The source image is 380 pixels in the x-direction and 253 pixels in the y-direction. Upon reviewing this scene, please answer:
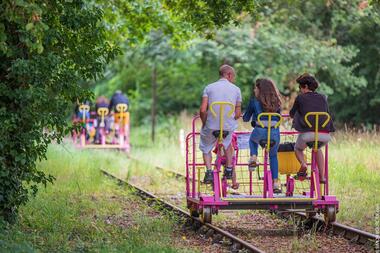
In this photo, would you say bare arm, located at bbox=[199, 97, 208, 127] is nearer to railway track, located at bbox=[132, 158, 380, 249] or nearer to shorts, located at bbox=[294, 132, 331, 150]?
shorts, located at bbox=[294, 132, 331, 150]

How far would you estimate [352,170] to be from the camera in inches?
680

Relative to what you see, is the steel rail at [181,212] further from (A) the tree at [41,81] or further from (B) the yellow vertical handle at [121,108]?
(B) the yellow vertical handle at [121,108]

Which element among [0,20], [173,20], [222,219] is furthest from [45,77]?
[173,20]

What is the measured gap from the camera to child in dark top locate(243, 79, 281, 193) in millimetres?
11398

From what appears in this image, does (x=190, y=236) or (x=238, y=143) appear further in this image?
(x=238, y=143)

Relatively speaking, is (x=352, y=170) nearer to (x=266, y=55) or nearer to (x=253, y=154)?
(x=253, y=154)

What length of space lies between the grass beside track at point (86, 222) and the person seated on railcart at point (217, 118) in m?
1.21

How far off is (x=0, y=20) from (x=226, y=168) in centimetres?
365

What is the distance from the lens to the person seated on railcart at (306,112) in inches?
444

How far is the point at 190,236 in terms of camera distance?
11.5m

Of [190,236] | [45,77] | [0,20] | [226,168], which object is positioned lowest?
[190,236]

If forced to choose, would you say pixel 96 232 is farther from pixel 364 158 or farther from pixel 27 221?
pixel 364 158

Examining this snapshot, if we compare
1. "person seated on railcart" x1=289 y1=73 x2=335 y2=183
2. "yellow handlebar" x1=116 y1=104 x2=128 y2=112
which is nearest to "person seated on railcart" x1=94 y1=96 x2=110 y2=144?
"yellow handlebar" x1=116 y1=104 x2=128 y2=112

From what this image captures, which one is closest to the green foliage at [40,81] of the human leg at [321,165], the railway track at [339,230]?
the human leg at [321,165]
